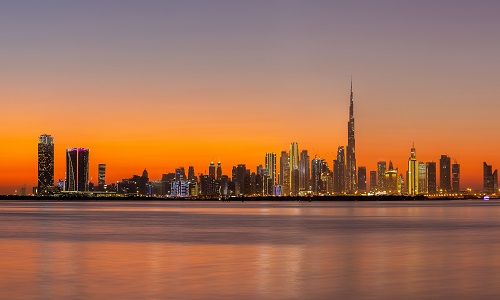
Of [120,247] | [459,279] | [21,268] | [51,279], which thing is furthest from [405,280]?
[120,247]

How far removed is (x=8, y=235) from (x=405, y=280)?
4031cm

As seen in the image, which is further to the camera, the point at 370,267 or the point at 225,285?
the point at 370,267

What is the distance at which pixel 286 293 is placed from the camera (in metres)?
28.4

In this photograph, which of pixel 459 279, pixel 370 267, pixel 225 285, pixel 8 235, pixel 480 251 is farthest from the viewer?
pixel 8 235

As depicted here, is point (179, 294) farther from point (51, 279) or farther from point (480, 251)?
point (480, 251)

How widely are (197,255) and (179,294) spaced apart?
16.0 meters

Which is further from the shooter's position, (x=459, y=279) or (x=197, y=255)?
(x=197, y=255)

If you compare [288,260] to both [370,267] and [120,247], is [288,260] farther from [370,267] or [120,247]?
[120,247]

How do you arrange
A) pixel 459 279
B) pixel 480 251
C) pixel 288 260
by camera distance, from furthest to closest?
pixel 480 251
pixel 288 260
pixel 459 279

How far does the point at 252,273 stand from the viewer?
115 ft

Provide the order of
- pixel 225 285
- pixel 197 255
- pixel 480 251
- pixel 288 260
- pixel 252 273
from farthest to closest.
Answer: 1. pixel 480 251
2. pixel 197 255
3. pixel 288 260
4. pixel 252 273
5. pixel 225 285

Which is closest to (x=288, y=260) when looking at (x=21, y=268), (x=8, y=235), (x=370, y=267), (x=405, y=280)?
(x=370, y=267)

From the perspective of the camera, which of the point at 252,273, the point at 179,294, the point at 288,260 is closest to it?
the point at 179,294

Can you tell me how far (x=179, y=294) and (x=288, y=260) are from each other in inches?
549
